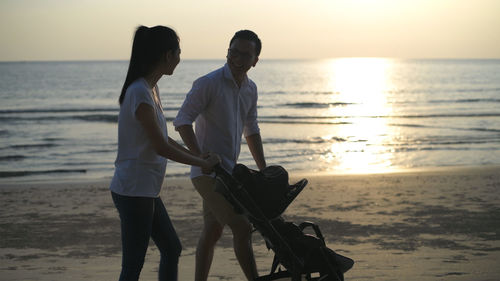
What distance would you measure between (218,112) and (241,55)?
371 millimetres

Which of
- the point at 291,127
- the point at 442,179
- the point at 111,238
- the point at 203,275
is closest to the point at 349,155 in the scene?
the point at 442,179

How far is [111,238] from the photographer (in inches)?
284

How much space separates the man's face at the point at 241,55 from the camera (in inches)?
157

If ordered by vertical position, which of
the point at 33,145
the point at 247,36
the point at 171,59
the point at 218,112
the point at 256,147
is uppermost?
the point at 247,36

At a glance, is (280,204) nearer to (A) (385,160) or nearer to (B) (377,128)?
(A) (385,160)

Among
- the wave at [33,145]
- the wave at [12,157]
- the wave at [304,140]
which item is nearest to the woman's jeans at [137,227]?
the wave at [12,157]

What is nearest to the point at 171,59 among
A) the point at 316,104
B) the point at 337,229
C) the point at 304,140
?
the point at 337,229

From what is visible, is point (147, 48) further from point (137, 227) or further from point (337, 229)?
point (337, 229)

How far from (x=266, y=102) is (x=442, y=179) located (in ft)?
111

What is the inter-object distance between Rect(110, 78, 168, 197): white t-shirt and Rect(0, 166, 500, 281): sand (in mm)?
2283

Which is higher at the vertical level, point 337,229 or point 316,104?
point 337,229

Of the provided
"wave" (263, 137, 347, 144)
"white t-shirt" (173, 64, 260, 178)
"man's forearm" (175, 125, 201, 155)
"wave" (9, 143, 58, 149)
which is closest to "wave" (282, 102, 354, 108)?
"wave" (263, 137, 347, 144)

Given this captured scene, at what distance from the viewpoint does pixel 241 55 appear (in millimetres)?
4008

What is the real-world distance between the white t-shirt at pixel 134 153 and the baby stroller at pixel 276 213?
15.2 inches
